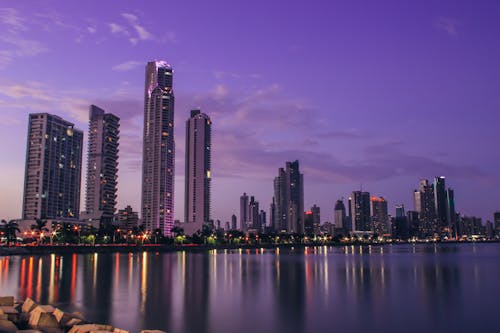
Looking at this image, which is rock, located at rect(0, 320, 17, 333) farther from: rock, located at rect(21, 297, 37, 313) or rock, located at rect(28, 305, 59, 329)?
rock, located at rect(21, 297, 37, 313)

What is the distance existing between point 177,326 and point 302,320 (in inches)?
366

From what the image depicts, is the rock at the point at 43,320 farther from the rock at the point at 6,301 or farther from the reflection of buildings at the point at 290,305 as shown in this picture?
the reflection of buildings at the point at 290,305

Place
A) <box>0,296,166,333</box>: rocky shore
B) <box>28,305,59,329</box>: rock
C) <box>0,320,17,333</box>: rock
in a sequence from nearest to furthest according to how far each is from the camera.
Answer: <box>0,320,17,333</box>: rock → <box>0,296,166,333</box>: rocky shore → <box>28,305,59,329</box>: rock

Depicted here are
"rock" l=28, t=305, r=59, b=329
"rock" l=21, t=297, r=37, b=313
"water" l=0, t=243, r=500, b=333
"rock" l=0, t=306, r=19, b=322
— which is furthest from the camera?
"water" l=0, t=243, r=500, b=333

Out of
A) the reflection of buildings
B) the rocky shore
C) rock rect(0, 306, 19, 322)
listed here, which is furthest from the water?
rock rect(0, 306, 19, 322)

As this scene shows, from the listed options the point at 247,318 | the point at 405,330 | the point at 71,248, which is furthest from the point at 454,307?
the point at 71,248

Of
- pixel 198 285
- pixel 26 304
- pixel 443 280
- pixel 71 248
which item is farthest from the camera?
pixel 71 248

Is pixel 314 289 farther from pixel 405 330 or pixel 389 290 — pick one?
pixel 405 330

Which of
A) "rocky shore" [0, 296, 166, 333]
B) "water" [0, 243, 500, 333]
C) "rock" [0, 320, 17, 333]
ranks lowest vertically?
"water" [0, 243, 500, 333]

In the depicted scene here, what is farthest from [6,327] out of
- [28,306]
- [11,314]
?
[28,306]

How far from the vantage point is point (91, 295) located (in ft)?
159

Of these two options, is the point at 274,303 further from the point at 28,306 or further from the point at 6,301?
the point at 6,301

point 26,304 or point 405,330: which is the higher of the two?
point 26,304

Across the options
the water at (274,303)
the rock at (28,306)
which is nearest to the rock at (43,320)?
the rock at (28,306)
